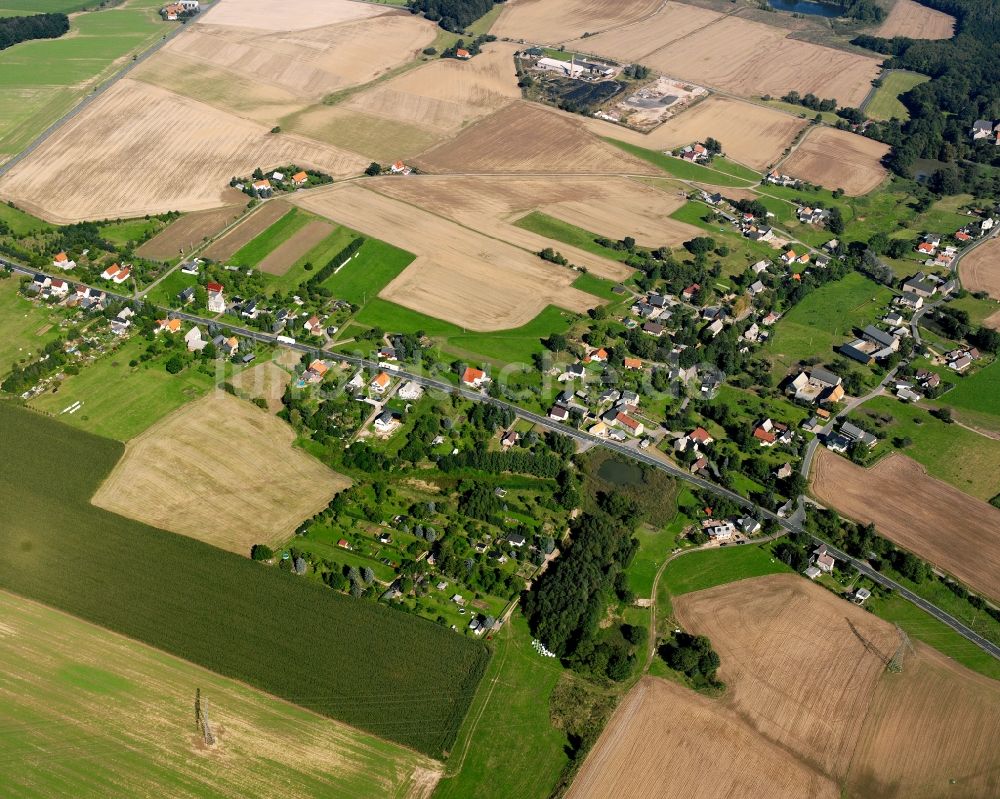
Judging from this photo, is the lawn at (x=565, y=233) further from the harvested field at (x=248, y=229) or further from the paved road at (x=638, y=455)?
the paved road at (x=638, y=455)

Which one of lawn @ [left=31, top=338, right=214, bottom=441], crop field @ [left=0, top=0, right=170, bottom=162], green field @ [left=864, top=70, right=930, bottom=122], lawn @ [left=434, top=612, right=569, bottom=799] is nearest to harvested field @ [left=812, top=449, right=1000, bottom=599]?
→ lawn @ [left=434, top=612, right=569, bottom=799]

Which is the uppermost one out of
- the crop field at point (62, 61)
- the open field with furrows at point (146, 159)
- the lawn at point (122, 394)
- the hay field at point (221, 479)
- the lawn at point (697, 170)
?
the crop field at point (62, 61)

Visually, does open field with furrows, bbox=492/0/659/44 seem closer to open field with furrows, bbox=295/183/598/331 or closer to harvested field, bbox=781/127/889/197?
harvested field, bbox=781/127/889/197

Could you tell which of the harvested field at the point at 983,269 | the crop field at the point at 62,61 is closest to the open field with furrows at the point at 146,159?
the crop field at the point at 62,61

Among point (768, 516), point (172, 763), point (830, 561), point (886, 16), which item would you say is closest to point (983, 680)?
point (830, 561)

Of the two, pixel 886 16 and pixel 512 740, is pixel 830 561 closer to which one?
pixel 512 740

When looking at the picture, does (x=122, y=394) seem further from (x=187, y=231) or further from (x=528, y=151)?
(x=528, y=151)

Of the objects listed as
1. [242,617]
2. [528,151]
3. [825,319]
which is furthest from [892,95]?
[242,617]
